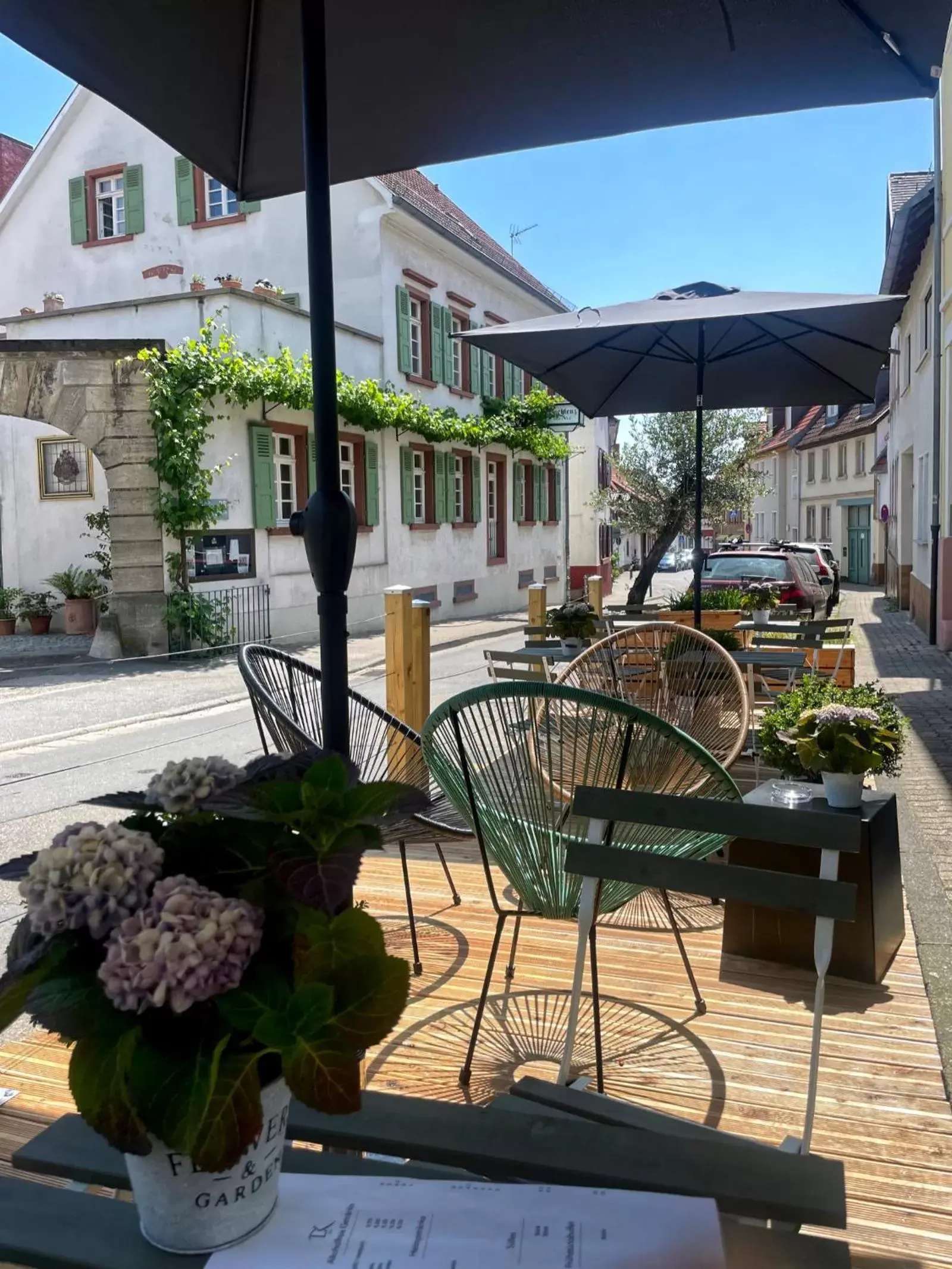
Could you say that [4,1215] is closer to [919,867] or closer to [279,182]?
[279,182]

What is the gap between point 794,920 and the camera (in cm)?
333

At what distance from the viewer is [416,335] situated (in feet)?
70.6

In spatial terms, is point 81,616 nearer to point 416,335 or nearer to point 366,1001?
point 416,335

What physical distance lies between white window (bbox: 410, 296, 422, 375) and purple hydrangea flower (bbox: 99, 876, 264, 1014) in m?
20.6

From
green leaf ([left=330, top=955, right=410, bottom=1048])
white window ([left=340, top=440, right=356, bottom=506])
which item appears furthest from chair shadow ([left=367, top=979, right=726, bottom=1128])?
white window ([left=340, top=440, right=356, bottom=506])

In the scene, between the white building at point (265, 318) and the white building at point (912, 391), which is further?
the white building at point (912, 391)

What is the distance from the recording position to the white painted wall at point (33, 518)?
1712 centimetres

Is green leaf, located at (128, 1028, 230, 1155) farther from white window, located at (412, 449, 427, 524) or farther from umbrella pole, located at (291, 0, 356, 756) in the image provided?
white window, located at (412, 449, 427, 524)

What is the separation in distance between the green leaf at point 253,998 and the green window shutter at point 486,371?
78.7 ft

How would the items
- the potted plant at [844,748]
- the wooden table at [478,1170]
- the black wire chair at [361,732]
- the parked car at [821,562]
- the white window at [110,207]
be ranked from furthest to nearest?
the parked car at [821,562]
the white window at [110,207]
the potted plant at [844,748]
the black wire chair at [361,732]
the wooden table at [478,1170]

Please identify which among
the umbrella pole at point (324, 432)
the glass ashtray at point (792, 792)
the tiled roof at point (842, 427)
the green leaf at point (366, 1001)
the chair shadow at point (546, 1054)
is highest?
A: the tiled roof at point (842, 427)

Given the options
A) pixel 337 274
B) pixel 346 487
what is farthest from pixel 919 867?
pixel 337 274

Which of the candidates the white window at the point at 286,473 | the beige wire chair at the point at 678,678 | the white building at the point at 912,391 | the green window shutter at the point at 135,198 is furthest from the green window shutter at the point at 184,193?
the beige wire chair at the point at 678,678

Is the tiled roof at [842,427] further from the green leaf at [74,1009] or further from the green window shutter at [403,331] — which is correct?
the green leaf at [74,1009]
